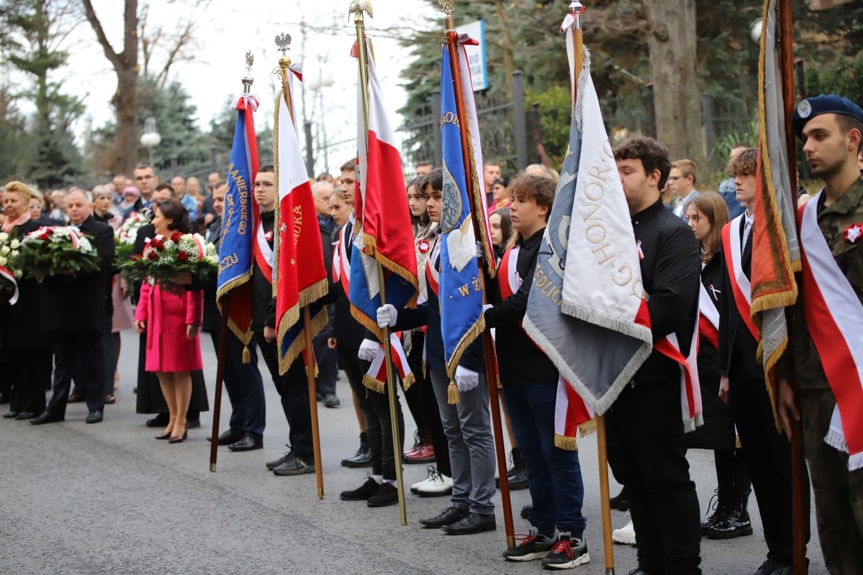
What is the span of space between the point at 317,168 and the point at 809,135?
17714 mm

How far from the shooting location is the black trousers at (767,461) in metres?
5.26

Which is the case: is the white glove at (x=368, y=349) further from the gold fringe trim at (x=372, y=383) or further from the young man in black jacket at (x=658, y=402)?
the young man in black jacket at (x=658, y=402)

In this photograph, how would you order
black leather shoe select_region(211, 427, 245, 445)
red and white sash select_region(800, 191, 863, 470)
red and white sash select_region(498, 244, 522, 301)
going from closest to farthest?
red and white sash select_region(800, 191, 863, 470)
red and white sash select_region(498, 244, 522, 301)
black leather shoe select_region(211, 427, 245, 445)

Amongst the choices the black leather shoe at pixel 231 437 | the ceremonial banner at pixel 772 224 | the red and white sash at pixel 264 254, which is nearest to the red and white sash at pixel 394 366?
the red and white sash at pixel 264 254

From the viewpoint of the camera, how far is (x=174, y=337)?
384 inches

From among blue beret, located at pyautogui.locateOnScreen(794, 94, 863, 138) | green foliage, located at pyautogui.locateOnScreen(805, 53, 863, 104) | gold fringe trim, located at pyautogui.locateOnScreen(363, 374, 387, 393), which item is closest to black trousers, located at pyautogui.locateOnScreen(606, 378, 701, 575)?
blue beret, located at pyautogui.locateOnScreen(794, 94, 863, 138)

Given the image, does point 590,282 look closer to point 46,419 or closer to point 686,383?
point 686,383

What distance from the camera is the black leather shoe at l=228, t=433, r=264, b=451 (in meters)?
9.29

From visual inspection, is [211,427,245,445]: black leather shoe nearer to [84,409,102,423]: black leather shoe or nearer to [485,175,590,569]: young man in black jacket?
[84,409,102,423]: black leather shoe

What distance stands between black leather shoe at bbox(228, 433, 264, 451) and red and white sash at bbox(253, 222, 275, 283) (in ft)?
5.42

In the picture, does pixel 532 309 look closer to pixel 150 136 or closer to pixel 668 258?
pixel 668 258

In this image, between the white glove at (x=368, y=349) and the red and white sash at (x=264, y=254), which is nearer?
the white glove at (x=368, y=349)

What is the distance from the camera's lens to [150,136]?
112ft

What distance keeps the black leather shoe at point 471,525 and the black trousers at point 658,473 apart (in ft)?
5.05
